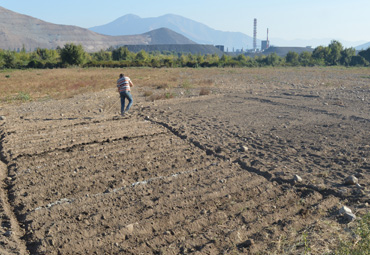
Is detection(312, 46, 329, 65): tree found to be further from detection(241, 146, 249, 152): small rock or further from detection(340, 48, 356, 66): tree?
detection(241, 146, 249, 152): small rock

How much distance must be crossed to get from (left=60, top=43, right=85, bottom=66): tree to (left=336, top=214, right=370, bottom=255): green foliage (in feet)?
161

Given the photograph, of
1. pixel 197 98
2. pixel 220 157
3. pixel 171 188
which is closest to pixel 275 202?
pixel 171 188

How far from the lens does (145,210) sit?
432 cm

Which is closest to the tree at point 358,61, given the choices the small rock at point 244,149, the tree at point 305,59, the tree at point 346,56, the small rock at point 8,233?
the tree at point 346,56

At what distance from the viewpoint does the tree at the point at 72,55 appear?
47.0 meters

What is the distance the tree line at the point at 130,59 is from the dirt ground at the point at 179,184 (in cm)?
4140

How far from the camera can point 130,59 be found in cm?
6694

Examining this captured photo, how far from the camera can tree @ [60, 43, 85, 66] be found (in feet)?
154

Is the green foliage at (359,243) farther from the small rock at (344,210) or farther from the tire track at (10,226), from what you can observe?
the tire track at (10,226)

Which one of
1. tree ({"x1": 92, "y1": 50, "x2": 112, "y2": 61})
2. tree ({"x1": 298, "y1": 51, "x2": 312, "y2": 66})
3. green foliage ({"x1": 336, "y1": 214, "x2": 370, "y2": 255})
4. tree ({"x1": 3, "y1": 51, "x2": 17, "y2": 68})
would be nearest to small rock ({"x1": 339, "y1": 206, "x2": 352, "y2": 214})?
green foliage ({"x1": 336, "y1": 214, "x2": 370, "y2": 255})

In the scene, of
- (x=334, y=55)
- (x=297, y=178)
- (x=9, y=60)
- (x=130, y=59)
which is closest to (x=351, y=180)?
(x=297, y=178)

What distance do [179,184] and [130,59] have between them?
64.9m

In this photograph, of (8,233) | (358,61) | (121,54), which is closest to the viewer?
(8,233)

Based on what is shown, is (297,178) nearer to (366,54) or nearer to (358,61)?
(358,61)
